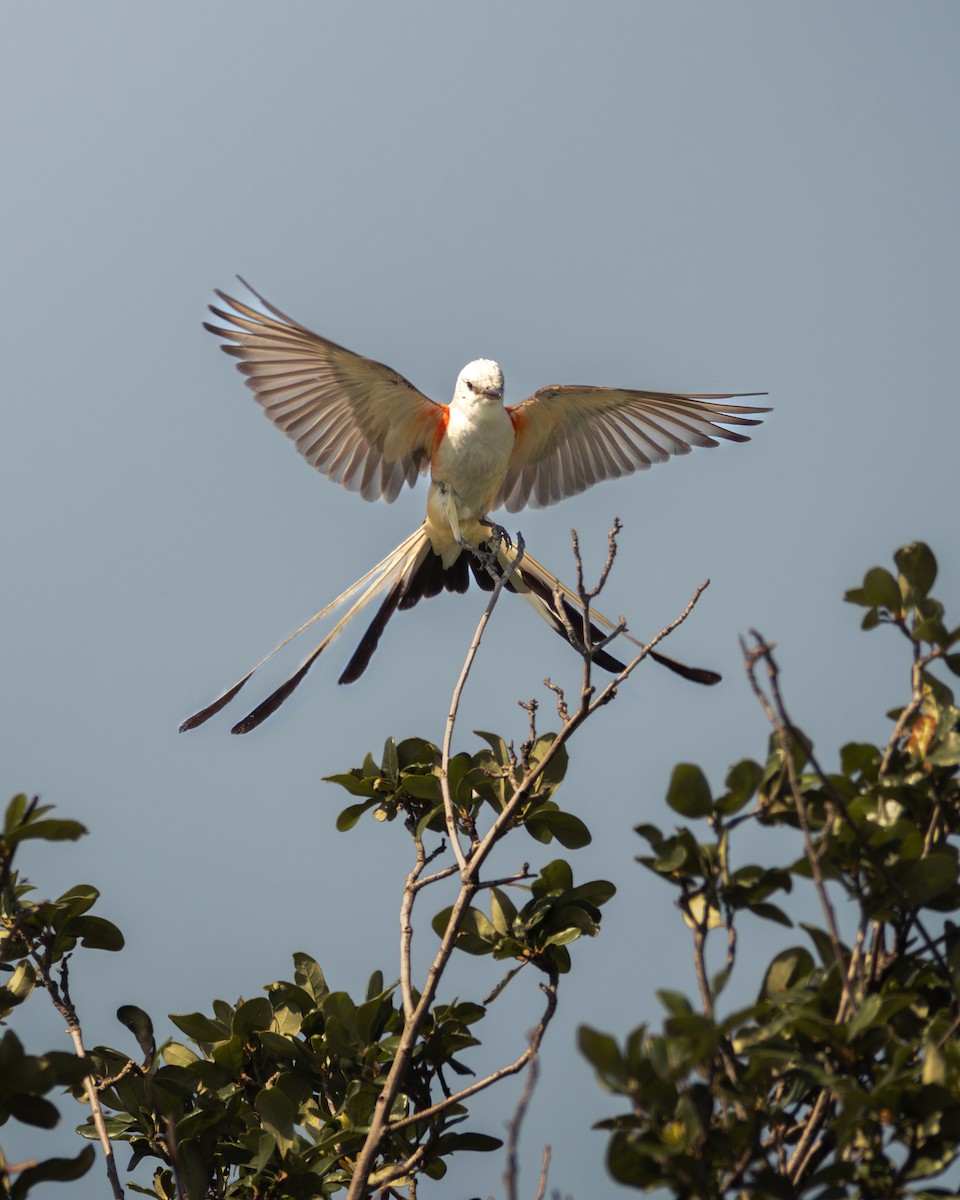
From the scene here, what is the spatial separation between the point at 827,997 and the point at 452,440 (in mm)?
2608

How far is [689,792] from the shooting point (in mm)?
1788

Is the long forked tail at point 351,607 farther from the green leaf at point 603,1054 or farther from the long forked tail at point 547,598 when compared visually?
the green leaf at point 603,1054

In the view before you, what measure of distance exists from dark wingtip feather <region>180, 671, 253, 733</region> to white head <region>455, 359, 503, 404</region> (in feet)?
4.03

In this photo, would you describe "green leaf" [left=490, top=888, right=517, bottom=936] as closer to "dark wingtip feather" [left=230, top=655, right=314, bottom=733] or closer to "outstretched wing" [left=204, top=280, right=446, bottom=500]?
"dark wingtip feather" [left=230, top=655, right=314, bottom=733]

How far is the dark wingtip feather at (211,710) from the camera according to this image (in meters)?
3.00

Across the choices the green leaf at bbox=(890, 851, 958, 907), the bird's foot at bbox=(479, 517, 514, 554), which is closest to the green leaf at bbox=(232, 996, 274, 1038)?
the green leaf at bbox=(890, 851, 958, 907)

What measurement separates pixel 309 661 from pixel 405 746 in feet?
2.77

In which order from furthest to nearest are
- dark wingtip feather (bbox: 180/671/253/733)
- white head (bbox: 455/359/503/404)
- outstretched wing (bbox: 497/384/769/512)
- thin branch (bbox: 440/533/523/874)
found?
outstretched wing (bbox: 497/384/769/512) < white head (bbox: 455/359/503/404) < dark wingtip feather (bbox: 180/671/253/733) < thin branch (bbox: 440/533/523/874)

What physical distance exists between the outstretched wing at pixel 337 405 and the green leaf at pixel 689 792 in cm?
234

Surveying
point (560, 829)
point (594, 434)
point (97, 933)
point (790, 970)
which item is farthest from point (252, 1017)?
point (594, 434)

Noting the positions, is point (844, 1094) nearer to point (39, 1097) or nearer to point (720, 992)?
point (720, 992)

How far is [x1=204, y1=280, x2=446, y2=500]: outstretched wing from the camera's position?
13.0 ft

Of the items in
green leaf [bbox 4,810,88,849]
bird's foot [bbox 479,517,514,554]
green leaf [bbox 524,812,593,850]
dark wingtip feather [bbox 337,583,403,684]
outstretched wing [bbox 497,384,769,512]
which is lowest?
green leaf [bbox 4,810,88,849]

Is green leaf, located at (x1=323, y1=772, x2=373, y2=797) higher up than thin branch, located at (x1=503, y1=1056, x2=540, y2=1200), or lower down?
higher up
